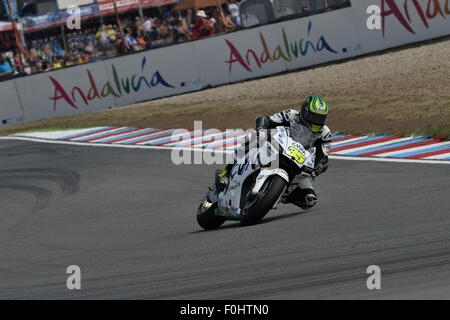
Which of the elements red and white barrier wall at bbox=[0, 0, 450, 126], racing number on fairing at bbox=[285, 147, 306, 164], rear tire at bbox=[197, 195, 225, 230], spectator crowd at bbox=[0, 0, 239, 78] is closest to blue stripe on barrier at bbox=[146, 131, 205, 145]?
red and white barrier wall at bbox=[0, 0, 450, 126]

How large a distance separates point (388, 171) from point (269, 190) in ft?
13.6

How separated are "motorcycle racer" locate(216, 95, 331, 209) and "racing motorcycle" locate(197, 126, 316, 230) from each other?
9cm

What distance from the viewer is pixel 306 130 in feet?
29.2

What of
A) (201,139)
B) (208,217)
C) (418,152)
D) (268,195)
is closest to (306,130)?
(268,195)

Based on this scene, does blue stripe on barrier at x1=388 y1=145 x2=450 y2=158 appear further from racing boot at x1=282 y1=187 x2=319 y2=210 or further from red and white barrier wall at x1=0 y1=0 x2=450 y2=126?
red and white barrier wall at x1=0 y1=0 x2=450 y2=126

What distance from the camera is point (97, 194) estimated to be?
1329 cm

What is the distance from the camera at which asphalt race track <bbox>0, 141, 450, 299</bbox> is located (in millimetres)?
5910

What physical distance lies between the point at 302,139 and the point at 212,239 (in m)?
1.52

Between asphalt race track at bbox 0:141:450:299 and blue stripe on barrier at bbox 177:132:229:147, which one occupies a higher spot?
blue stripe on barrier at bbox 177:132:229:147

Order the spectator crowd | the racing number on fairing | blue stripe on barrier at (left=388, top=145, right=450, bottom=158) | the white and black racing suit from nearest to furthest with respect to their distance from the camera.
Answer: the racing number on fairing < the white and black racing suit < blue stripe on barrier at (left=388, top=145, right=450, bottom=158) < the spectator crowd

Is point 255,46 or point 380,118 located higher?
point 255,46

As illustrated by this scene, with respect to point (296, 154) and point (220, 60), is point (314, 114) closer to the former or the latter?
point (296, 154)
